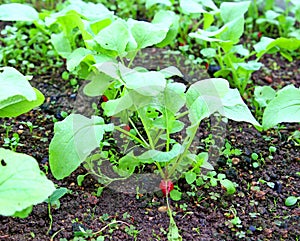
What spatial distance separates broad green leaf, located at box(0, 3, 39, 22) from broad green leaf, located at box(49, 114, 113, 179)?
1.81ft

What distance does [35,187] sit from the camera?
134 centimetres

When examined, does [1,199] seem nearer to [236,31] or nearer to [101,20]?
[101,20]

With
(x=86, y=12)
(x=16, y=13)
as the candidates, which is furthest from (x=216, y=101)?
(x=16, y=13)

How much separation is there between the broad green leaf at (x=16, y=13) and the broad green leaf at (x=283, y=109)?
939 millimetres

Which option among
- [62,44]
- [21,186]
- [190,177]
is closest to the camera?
[21,186]

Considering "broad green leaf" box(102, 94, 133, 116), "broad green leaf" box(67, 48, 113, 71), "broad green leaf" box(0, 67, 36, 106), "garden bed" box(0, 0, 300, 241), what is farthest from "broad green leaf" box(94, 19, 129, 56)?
"garden bed" box(0, 0, 300, 241)

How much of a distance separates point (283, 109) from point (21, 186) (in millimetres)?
862

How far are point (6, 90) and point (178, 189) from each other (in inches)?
25.3

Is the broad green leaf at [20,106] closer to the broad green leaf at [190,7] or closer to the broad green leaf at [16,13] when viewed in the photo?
the broad green leaf at [16,13]

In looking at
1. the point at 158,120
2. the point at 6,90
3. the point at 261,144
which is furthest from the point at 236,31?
the point at 6,90

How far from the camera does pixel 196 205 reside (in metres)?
1.76

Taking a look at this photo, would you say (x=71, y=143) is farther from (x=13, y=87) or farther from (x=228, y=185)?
(x=228, y=185)

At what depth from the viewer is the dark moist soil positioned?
5.44ft

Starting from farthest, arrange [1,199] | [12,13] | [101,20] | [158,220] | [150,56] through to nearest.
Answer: [150,56]
[12,13]
[101,20]
[158,220]
[1,199]
